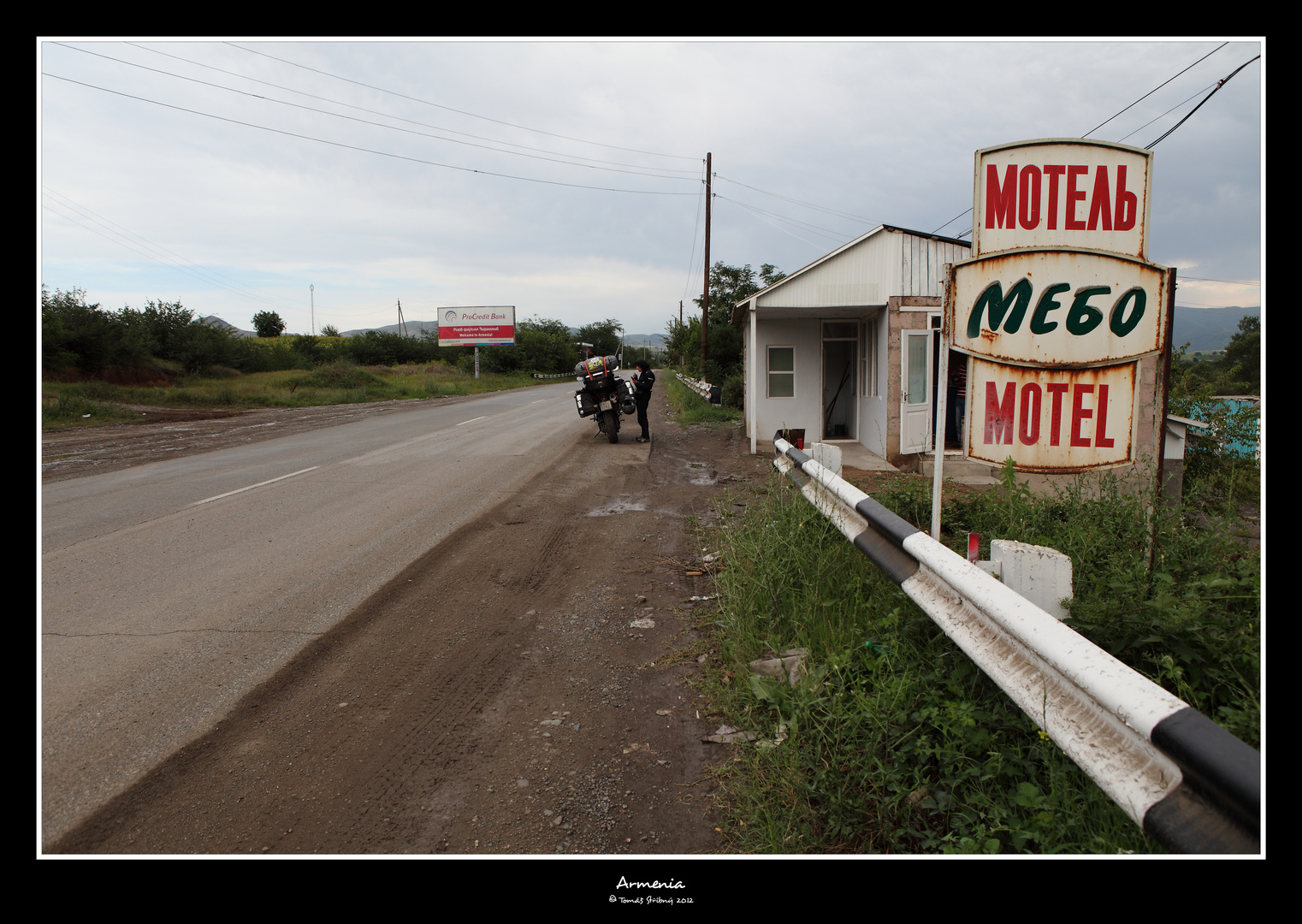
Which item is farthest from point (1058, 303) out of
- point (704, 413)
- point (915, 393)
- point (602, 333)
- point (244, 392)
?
point (602, 333)

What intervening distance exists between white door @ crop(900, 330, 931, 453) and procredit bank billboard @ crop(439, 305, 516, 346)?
52.8 meters

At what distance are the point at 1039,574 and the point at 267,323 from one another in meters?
88.6

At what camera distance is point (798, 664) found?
3.30 metres

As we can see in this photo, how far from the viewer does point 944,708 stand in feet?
8.59

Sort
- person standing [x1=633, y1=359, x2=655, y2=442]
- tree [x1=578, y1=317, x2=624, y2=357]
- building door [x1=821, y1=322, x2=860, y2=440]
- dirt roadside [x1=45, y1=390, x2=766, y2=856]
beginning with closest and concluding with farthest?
dirt roadside [x1=45, y1=390, x2=766, y2=856]
person standing [x1=633, y1=359, x2=655, y2=442]
building door [x1=821, y1=322, x2=860, y2=440]
tree [x1=578, y1=317, x2=624, y2=357]

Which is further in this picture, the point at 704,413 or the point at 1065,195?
the point at 704,413

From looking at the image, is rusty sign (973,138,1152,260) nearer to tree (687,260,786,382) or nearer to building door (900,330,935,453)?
building door (900,330,935,453)

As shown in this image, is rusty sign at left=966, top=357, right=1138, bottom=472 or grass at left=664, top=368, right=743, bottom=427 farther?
grass at left=664, top=368, right=743, bottom=427

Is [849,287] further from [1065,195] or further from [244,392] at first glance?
[244,392]

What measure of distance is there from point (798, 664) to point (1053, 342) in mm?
2058

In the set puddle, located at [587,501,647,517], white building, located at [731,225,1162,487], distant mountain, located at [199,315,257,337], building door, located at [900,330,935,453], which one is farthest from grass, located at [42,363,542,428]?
building door, located at [900,330,935,453]

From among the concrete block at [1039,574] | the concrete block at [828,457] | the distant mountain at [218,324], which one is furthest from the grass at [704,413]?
the distant mountain at [218,324]

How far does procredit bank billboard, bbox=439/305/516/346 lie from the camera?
61094 mm

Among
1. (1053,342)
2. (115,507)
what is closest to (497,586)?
(1053,342)
